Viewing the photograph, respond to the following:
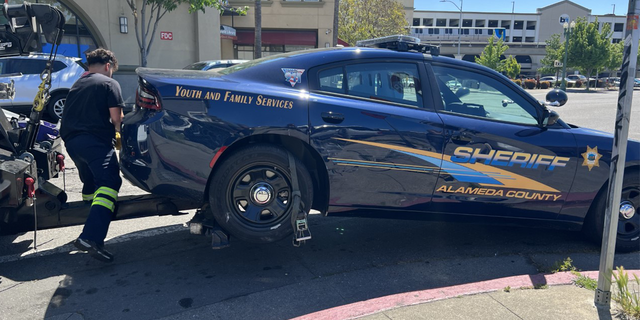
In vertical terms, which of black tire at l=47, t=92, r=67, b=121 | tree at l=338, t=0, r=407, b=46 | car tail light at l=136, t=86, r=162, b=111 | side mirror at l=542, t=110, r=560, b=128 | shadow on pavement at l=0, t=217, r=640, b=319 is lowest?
shadow on pavement at l=0, t=217, r=640, b=319

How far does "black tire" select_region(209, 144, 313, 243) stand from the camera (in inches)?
148

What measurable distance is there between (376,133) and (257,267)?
1504 millimetres

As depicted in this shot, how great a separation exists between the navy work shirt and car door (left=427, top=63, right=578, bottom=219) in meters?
2.77

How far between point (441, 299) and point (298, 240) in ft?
3.73

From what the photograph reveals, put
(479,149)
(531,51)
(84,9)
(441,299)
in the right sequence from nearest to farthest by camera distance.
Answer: (441,299), (479,149), (84,9), (531,51)

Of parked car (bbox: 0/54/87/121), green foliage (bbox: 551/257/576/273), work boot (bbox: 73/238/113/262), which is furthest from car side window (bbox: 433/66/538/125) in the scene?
parked car (bbox: 0/54/87/121)

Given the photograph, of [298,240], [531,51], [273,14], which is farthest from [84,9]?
[531,51]

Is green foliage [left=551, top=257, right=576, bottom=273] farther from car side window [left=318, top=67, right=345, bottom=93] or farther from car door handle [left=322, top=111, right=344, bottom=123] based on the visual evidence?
car side window [left=318, top=67, right=345, bottom=93]

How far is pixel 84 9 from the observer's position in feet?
59.7

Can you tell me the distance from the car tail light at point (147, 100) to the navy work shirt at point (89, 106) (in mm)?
406

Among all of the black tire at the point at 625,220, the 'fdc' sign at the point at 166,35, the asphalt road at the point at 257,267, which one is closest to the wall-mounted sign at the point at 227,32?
the 'fdc' sign at the point at 166,35

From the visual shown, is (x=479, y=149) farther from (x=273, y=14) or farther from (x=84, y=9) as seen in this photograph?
(x=273, y=14)

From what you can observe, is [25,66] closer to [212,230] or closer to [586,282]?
[212,230]

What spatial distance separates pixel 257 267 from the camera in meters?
4.12
